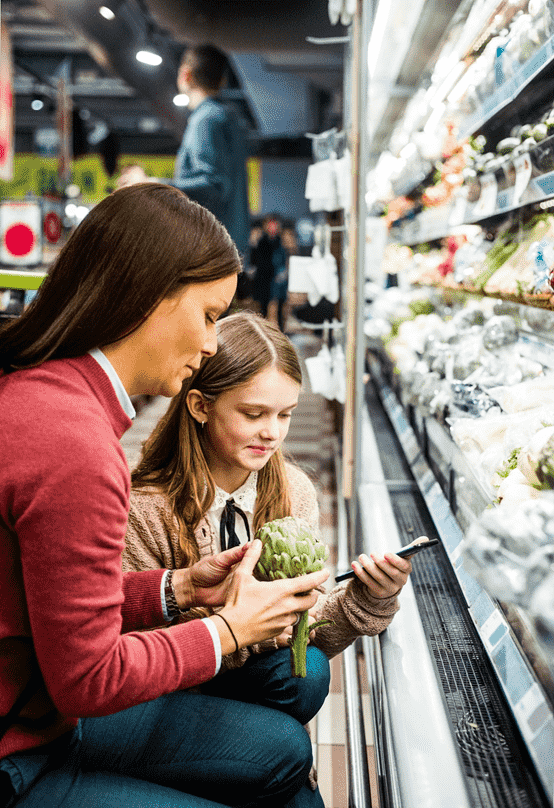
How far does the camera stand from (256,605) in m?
1.05

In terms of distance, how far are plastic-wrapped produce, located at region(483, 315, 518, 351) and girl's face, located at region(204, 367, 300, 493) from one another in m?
1.11

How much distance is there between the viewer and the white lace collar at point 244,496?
154 centimetres

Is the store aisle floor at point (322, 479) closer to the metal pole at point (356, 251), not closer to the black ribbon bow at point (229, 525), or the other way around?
the metal pole at point (356, 251)

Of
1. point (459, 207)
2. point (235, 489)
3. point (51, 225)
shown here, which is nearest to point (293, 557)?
point (235, 489)

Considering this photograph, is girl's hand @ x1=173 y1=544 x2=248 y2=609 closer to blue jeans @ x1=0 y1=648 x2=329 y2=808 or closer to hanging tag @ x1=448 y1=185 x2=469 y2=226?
blue jeans @ x1=0 y1=648 x2=329 y2=808

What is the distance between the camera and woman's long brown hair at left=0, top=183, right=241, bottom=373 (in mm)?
973

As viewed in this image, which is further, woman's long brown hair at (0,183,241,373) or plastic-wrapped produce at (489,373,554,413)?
plastic-wrapped produce at (489,373,554,413)

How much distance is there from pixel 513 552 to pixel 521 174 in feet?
5.38

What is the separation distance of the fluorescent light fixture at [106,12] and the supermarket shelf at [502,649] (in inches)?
244

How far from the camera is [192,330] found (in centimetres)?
106

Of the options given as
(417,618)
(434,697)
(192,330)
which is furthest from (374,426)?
(192,330)

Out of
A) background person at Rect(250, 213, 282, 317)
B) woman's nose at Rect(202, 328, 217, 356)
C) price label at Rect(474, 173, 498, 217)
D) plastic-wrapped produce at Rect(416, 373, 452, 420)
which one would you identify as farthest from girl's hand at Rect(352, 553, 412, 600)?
background person at Rect(250, 213, 282, 317)

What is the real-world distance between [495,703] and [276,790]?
412mm

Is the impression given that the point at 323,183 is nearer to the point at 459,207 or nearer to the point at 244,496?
the point at 459,207
